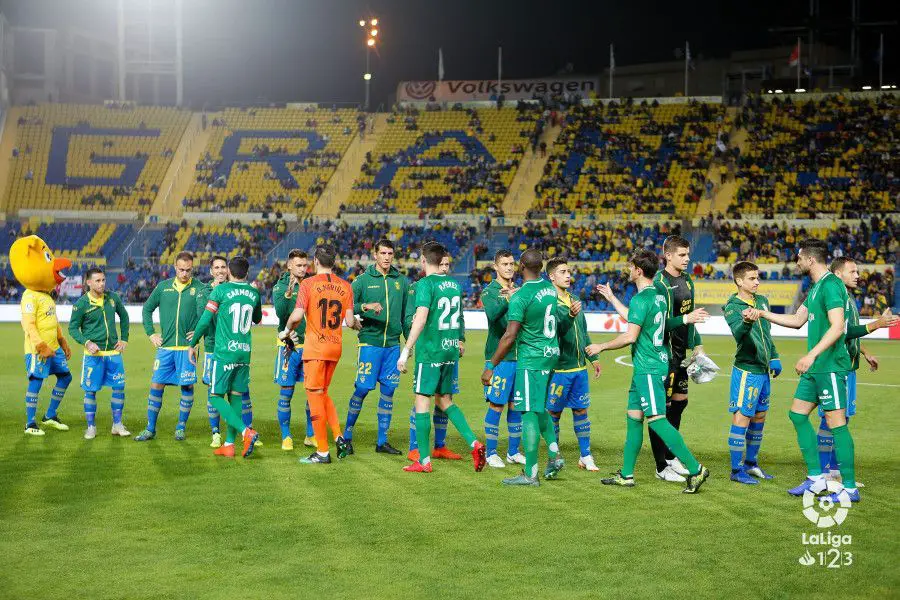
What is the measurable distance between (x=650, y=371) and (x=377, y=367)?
11.4ft

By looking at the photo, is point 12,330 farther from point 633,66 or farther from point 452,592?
point 633,66

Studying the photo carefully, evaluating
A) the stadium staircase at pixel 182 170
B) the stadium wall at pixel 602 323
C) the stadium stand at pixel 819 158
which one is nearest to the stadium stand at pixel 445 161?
the stadium staircase at pixel 182 170

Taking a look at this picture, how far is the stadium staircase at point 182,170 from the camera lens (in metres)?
54.6

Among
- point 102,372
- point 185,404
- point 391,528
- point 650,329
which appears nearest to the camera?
point 391,528

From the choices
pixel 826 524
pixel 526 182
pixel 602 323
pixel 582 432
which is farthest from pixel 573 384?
pixel 526 182

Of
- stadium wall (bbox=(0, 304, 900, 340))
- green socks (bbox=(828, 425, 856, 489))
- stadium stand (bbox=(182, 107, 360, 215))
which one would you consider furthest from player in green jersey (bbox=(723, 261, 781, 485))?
stadium stand (bbox=(182, 107, 360, 215))

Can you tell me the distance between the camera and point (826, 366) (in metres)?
8.72

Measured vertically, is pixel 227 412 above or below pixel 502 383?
below

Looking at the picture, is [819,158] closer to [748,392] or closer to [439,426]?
[748,392]

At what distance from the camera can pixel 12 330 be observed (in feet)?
104

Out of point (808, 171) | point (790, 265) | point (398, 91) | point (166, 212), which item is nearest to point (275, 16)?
point (398, 91)

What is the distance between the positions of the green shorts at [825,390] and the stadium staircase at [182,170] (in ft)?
161

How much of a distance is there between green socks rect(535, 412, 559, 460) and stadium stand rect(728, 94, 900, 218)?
36.3 metres

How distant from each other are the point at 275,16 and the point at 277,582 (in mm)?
71046
